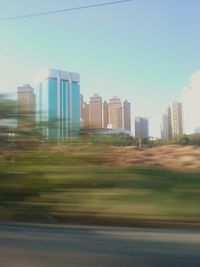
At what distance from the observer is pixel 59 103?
12.8 feet

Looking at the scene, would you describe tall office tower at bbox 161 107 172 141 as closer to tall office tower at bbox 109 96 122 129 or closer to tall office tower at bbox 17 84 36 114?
tall office tower at bbox 109 96 122 129

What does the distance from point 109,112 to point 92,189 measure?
2.16m

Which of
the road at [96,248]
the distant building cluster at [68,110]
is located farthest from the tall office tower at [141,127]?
the road at [96,248]

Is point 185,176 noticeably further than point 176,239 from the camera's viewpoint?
Yes

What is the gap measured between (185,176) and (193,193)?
1.04ft

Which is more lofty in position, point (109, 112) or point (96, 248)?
point (109, 112)

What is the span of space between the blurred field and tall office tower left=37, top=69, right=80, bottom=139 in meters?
0.19

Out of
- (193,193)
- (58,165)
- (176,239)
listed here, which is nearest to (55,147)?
(58,165)

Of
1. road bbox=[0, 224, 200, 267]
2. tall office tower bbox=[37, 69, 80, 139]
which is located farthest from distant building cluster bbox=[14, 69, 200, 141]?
road bbox=[0, 224, 200, 267]

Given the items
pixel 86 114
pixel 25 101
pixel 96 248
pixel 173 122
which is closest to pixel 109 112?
pixel 86 114

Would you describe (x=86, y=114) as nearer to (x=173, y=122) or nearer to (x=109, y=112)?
(x=109, y=112)

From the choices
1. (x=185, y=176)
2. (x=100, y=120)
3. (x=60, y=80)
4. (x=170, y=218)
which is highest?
(x=60, y=80)

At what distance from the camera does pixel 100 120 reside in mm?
3932

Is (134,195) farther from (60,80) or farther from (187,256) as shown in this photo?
(60,80)
